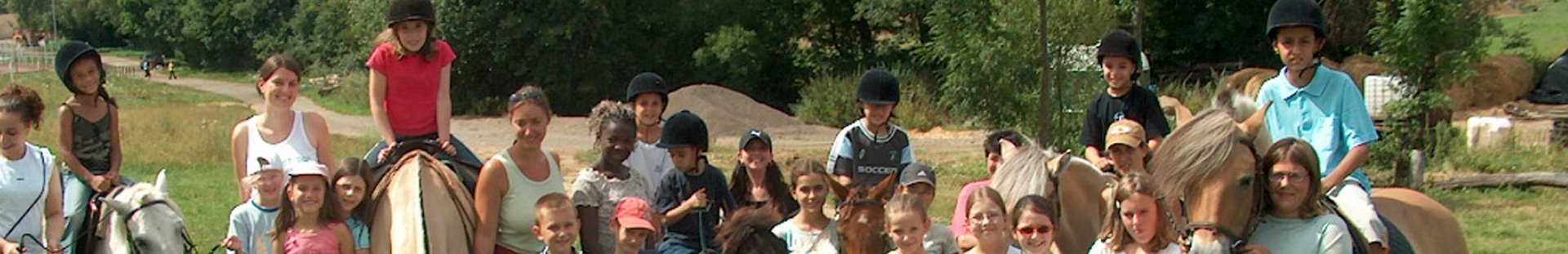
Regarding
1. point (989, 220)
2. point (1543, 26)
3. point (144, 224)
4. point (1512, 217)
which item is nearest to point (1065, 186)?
point (989, 220)

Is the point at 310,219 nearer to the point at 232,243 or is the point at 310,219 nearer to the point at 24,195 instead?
the point at 232,243

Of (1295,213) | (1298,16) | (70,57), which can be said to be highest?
Result: (1298,16)

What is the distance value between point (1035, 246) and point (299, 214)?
2172 millimetres

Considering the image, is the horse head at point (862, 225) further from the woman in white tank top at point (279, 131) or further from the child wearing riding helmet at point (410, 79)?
the woman in white tank top at point (279, 131)

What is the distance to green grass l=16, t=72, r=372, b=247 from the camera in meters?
13.3

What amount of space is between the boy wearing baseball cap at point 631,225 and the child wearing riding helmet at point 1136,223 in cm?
150

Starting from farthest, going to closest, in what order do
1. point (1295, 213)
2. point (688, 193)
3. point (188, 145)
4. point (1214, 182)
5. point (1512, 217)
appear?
point (188, 145) < point (1512, 217) < point (688, 193) < point (1295, 213) < point (1214, 182)

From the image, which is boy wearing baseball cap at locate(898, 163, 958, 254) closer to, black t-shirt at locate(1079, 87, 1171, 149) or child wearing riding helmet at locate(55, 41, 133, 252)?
black t-shirt at locate(1079, 87, 1171, 149)

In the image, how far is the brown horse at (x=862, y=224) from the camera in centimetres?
454

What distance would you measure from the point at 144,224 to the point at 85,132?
3.34ft

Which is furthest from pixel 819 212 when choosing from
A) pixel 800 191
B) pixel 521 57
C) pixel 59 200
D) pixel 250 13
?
pixel 250 13

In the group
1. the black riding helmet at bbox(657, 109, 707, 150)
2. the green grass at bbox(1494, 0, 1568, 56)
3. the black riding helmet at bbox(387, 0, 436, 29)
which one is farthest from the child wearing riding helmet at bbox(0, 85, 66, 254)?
the green grass at bbox(1494, 0, 1568, 56)

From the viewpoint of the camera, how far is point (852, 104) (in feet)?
85.7

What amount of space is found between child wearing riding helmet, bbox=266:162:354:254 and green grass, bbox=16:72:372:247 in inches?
149
